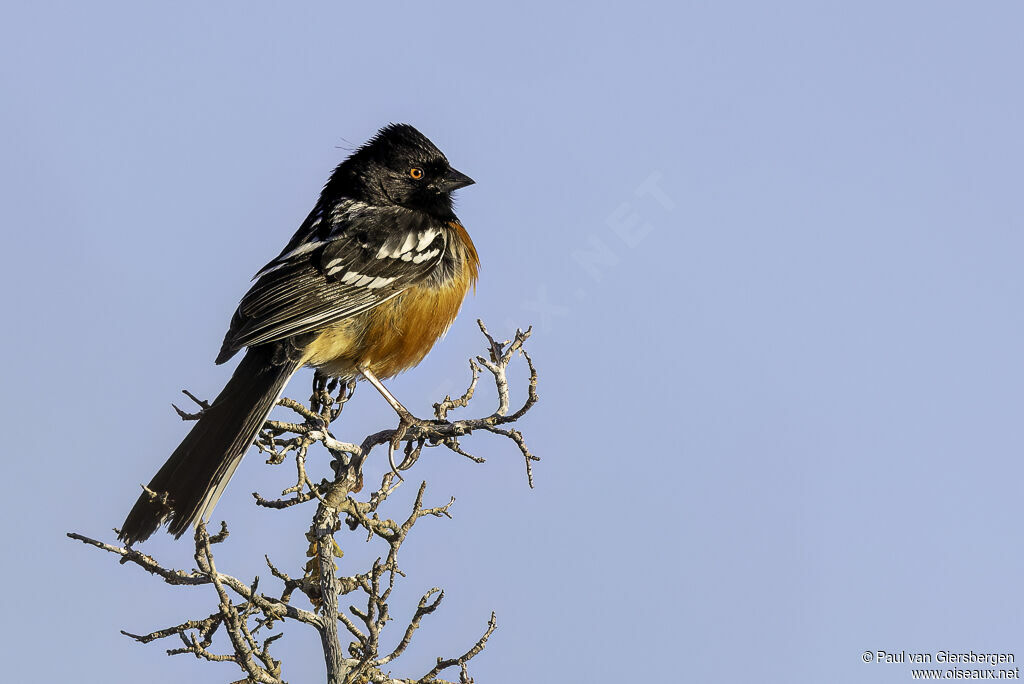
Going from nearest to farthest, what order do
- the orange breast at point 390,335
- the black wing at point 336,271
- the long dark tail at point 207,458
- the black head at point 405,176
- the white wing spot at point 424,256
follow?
the long dark tail at point 207,458 → the black wing at point 336,271 → the orange breast at point 390,335 → the white wing spot at point 424,256 → the black head at point 405,176

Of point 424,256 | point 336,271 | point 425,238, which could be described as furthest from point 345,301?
point 425,238

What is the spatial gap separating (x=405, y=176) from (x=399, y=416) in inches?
60.2

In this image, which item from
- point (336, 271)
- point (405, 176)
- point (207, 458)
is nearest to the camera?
point (207, 458)

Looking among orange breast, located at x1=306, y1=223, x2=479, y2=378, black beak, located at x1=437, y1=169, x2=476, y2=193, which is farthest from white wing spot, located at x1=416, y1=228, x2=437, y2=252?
black beak, located at x1=437, y1=169, x2=476, y2=193

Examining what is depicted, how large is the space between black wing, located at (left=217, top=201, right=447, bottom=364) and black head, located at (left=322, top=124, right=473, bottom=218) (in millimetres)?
129

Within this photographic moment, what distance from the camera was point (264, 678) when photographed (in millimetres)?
2988

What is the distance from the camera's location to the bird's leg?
12.5ft

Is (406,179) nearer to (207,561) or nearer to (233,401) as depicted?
(233,401)

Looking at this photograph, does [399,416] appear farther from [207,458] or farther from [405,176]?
[405,176]

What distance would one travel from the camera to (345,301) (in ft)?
15.3

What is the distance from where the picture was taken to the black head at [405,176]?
5.40 metres

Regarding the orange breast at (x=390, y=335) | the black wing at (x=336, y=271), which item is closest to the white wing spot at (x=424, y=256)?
the black wing at (x=336, y=271)

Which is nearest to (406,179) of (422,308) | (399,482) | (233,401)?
(422,308)

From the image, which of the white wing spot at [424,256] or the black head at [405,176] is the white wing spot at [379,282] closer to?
the white wing spot at [424,256]
